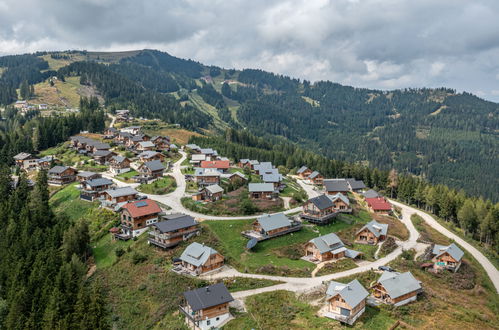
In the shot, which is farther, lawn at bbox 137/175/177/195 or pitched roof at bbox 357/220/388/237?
lawn at bbox 137/175/177/195

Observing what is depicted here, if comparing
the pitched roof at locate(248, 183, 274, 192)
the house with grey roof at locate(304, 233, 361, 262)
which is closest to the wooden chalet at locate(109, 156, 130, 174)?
the pitched roof at locate(248, 183, 274, 192)

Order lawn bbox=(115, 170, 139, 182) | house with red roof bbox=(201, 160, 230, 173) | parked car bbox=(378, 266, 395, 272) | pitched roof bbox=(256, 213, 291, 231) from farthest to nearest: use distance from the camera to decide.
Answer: house with red roof bbox=(201, 160, 230, 173), lawn bbox=(115, 170, 139, 182), pitched roof bbox=(256, 213, 291, 231), parked car bbox=(378, 266, 395, 272)

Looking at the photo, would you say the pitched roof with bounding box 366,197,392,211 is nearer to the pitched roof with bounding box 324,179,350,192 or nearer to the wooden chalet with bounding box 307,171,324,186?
the pitched roof with bounding box 324,179,350,192

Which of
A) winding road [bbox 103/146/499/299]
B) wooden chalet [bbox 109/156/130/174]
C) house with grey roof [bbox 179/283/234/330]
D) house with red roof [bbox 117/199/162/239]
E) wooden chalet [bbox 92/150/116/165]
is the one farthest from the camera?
wooden chalet [bbox 92/150/116/165]

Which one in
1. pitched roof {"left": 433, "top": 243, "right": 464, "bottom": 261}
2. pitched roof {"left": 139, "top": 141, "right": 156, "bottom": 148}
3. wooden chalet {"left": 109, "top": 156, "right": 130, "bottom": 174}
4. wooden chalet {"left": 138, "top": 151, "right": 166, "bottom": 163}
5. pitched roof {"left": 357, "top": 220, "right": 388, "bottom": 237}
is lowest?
pitched roof {"left": 433, "top": 243, "right": 464, "bottom": 261}

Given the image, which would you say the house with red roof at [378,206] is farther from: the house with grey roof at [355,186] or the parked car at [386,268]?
the parked car at [386,268]

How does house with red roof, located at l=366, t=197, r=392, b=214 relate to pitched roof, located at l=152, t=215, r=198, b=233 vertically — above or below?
below

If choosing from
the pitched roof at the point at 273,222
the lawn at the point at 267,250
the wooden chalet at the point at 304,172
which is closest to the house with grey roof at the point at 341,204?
the lawn at the point at 267,250
